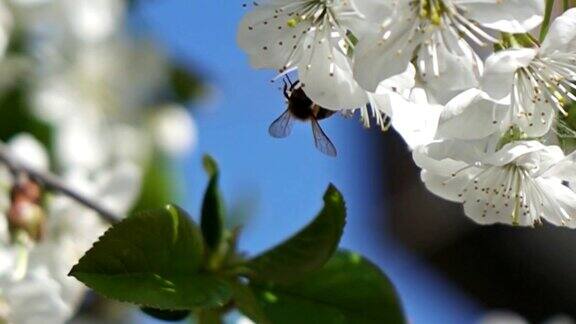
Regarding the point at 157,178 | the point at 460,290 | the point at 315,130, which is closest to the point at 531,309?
the point at 460,290

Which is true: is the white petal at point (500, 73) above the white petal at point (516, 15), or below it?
below

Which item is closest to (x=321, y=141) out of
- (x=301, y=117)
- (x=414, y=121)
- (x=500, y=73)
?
(x=301, y=117)

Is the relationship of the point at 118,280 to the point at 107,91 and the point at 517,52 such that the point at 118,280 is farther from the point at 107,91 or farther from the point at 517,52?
the point at 107,91

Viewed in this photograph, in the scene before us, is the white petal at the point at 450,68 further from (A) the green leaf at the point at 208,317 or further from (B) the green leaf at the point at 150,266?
(A) the green leaf at the point at 208,317

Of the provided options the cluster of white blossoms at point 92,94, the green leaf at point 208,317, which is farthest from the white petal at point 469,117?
the cluster of white blossoms at point 92,94

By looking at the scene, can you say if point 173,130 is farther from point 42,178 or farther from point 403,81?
point 403,81

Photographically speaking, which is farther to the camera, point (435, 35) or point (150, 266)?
point (150, 266)

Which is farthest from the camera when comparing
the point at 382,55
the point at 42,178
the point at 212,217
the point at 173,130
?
the point at 173,130
